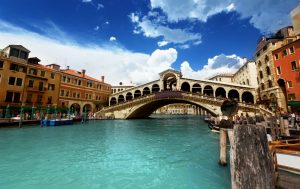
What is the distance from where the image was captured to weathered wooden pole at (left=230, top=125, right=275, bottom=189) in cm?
197

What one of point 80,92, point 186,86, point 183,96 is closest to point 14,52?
point 80,92

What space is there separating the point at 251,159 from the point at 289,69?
25.0 metres

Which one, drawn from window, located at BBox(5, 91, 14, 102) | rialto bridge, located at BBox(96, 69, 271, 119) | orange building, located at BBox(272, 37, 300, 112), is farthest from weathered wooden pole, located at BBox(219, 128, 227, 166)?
window, located at BBox(5, 91, 14, 102)

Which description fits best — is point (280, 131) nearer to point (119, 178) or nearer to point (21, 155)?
point (119, 178)

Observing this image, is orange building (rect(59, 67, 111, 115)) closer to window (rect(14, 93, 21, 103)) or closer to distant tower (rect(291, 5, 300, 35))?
window (rect(14, 93, 21, 103))

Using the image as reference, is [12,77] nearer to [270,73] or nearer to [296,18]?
[270,73]

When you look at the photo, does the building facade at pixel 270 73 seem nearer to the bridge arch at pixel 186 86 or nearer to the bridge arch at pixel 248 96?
the bridge arch at pixel 248 96

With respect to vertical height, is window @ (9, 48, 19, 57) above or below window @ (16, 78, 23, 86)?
above

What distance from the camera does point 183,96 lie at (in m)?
29.4

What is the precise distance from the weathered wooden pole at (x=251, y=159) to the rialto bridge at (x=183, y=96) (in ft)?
80.3

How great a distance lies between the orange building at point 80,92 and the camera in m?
33.1

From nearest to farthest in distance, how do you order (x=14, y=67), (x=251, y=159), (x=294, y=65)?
(x=251, y=159) → (x=294, y=65) → (x=14, y=67)

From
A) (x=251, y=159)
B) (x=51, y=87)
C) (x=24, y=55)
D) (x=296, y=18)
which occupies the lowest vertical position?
(x=251, y=159)

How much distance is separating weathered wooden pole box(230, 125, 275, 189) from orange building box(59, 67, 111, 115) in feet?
103
